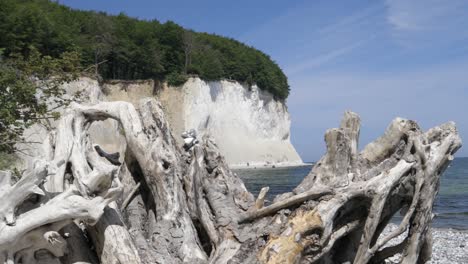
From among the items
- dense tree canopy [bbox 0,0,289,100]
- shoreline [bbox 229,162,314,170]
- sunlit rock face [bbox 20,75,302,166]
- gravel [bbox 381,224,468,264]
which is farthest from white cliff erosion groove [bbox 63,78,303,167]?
gravel [bbox 381,224,468,264]

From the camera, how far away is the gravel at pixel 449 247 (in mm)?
11367

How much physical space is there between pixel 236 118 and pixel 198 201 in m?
56.8

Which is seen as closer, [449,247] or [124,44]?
[449,247]

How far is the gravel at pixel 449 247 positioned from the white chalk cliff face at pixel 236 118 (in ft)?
113

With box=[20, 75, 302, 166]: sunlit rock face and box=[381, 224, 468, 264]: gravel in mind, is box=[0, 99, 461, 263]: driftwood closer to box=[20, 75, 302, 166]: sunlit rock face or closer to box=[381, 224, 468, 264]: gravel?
box=[381, 224, 468, 264]: gravel

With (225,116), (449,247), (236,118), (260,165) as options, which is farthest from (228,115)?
(449,247)

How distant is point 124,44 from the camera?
50781mm

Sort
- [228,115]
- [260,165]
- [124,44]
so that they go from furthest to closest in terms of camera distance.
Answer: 1. [260,165]
2. [228,115]
3. [124,44]

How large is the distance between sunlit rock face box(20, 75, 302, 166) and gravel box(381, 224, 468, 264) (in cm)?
2872

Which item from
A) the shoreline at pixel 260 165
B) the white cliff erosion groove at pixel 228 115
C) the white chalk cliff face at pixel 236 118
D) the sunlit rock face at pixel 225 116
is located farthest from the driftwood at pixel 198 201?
the shoreline at pixel 260 165

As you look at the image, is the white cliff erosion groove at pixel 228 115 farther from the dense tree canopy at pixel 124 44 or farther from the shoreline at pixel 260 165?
the dense tree canopy at pixel 124 44

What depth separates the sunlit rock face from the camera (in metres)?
47.9

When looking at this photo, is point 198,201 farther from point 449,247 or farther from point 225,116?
point 225,116

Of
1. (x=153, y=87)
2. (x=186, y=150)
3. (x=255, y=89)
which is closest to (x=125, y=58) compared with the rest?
(x=153, y=87)
